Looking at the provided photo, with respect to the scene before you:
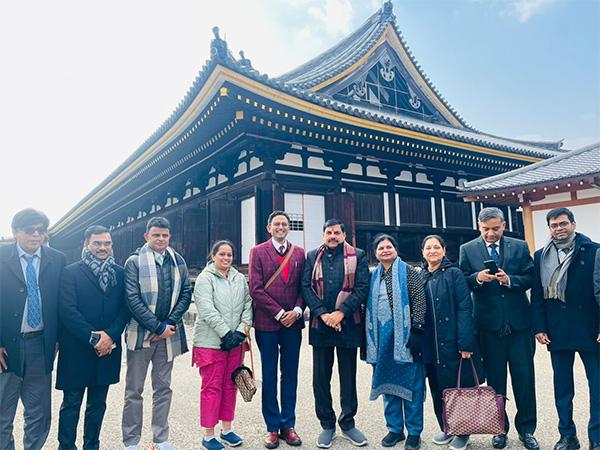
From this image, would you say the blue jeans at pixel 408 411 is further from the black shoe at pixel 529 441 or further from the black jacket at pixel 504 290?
the black shoe at pixel 529 441

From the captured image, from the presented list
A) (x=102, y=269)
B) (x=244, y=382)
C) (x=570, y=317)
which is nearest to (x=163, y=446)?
(x=244, y=382)

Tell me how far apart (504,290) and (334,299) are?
56.6 inches

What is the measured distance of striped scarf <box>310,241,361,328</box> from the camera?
135 inches

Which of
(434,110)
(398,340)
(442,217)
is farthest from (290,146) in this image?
(434,110)

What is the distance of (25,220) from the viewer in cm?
302

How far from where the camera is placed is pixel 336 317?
10.9 feet

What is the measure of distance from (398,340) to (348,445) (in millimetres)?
980

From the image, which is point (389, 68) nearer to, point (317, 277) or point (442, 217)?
point (442, 217)

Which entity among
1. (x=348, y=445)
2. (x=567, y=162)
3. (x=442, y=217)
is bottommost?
(x=348, y=445)

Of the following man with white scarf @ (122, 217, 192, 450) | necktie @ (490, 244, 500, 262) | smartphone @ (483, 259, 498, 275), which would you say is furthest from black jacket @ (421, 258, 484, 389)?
man with white scarf @ (122, 217, 192, 450)

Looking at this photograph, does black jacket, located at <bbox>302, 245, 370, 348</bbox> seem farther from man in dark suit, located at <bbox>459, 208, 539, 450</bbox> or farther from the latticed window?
the latticed window

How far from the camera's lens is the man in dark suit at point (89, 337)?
3.09 meters

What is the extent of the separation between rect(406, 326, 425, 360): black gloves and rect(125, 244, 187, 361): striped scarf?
197cm

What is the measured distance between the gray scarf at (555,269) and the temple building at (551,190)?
4.96m
